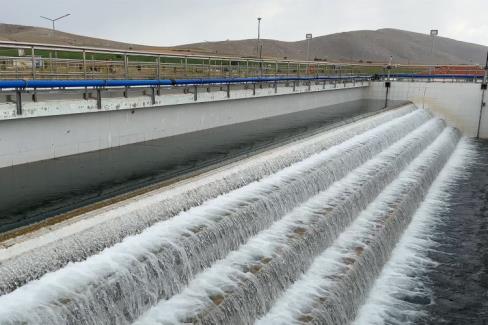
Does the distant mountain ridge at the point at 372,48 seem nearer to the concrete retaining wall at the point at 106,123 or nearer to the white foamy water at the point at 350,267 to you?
the concrete retaining wall at the point at 106,123

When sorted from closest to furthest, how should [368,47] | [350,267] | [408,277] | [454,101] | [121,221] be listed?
1. [121,221]
2. [350,267]
3. [408,277]
4. [454,101]
5. [368,47]

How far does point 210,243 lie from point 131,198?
1.37 meters

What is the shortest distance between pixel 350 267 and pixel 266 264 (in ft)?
5.35

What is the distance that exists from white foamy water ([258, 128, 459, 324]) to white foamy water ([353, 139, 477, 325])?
0.53 ft


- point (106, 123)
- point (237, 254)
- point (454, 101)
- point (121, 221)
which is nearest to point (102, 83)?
point (106, 123)

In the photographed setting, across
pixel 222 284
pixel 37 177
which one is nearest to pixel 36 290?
pixel 222 284

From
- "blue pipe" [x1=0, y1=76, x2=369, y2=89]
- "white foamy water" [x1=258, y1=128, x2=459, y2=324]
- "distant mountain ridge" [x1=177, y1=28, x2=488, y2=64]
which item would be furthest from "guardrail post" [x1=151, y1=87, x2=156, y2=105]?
"distant mountain ridge" [x1=177, y1=28, x2=488, y2=64]

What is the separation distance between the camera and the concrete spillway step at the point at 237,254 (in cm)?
498

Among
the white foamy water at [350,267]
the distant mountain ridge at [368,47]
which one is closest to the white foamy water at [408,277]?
the white foamy water at [350,267]

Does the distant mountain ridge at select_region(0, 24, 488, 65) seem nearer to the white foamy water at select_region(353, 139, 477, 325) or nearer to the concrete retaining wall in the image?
the concrete retaining wall

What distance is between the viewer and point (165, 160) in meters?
12.5

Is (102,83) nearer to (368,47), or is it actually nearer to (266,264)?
(266,264)

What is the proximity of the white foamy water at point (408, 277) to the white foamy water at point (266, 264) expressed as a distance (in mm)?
1123

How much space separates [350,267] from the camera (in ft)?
24.5
